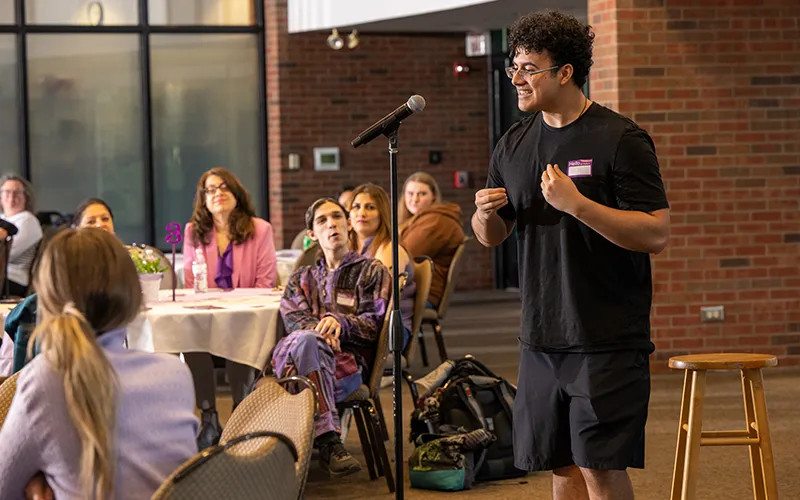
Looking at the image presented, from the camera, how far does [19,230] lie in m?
8.91

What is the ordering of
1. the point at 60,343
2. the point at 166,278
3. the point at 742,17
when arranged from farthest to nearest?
the point at 742,17, the point at 166,278, the point at 60,343

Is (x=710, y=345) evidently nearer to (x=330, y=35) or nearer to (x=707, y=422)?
(x=707, y=422)

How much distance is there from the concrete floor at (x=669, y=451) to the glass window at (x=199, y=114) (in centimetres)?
440

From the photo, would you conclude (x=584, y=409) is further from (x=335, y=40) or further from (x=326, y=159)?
(x=326, y=159)

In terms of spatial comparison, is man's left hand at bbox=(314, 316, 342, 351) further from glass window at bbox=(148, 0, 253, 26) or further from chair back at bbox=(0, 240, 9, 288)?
glass window at bbox=(148, 0, 253, 26)

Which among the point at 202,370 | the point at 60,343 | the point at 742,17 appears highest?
the point at 742,17

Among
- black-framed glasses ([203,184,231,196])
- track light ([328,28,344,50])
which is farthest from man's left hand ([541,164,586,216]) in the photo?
track light ([328,28,344,50])

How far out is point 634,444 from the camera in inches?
116

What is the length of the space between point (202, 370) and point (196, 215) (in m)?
1.06

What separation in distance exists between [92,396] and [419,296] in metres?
4.38

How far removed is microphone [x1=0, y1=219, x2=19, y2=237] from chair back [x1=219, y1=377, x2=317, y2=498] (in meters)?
6.20

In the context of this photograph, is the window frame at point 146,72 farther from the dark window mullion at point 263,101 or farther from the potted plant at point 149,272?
the potted plant at point 149,272

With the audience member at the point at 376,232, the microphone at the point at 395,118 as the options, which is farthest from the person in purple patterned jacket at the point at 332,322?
the microphone at the point at 395,118

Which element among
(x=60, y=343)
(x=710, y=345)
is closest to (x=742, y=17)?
(x=710, y=345)
